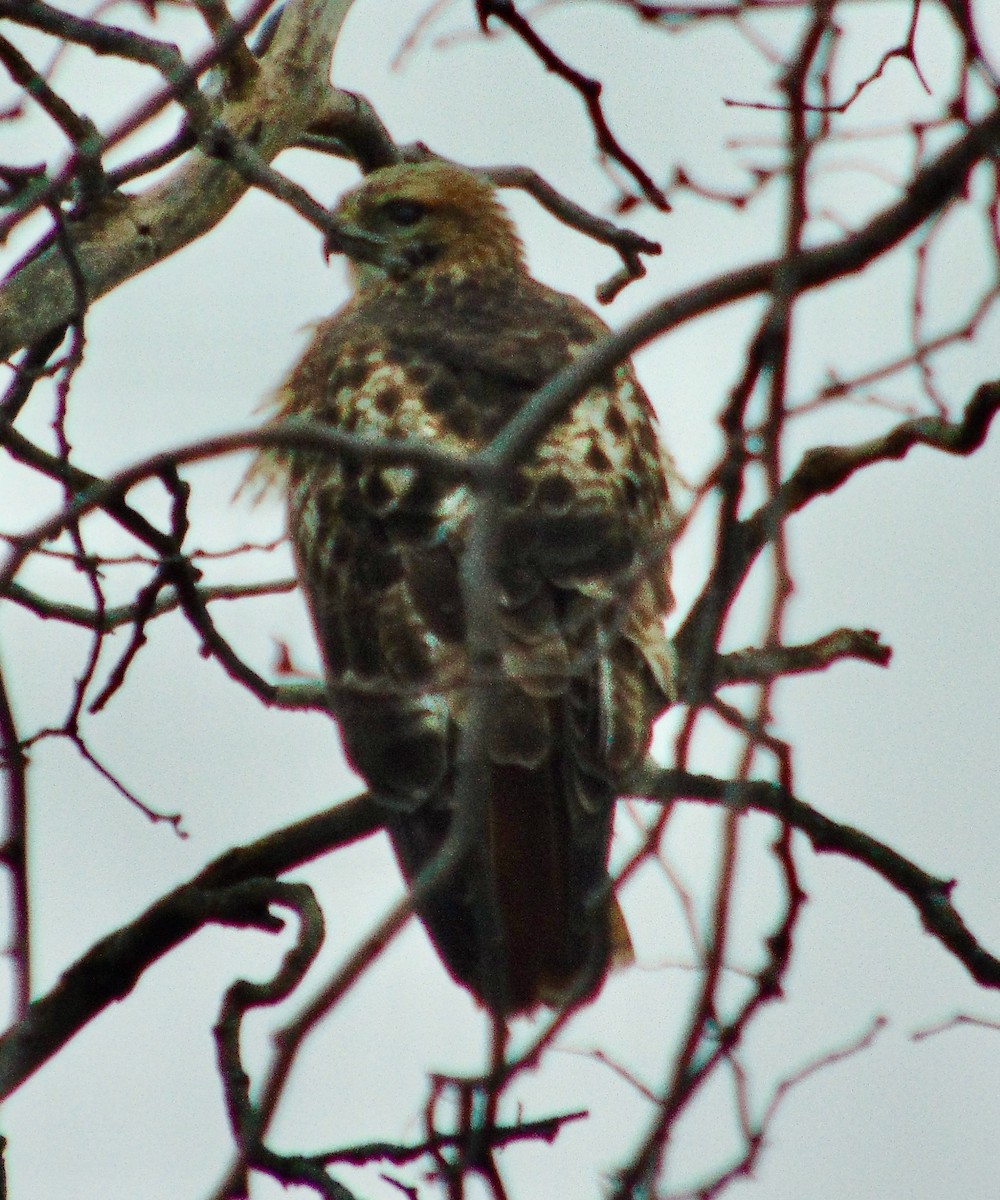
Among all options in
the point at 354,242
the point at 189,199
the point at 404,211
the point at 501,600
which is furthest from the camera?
the point at 404,211

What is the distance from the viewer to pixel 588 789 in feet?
13.0

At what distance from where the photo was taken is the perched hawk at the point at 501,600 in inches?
154

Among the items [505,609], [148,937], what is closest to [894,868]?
[505,609]

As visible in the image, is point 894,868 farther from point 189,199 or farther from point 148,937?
point 189,199

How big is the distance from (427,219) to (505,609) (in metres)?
2.26

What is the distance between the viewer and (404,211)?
589cm

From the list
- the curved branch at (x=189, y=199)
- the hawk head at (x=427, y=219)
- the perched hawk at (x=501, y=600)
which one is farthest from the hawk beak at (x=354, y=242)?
the hawk head at (x=427, y=219)

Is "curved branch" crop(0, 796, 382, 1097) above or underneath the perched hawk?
underneath

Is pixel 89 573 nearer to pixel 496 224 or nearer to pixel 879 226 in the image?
pixel 879 226

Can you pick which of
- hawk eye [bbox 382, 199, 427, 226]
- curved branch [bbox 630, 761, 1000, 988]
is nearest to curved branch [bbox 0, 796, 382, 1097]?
curved branch [bbox 630, 761, 1000, 988]

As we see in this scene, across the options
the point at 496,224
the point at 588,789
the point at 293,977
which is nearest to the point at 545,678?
the point at 588,789

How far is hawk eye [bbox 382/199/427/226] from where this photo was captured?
5.87m

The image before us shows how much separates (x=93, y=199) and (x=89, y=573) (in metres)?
0.76

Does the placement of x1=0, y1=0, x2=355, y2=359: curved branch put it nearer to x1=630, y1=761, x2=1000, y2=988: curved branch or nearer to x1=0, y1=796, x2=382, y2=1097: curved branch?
x1=0, y1=796, x2=382, y2=1097: curved branch
